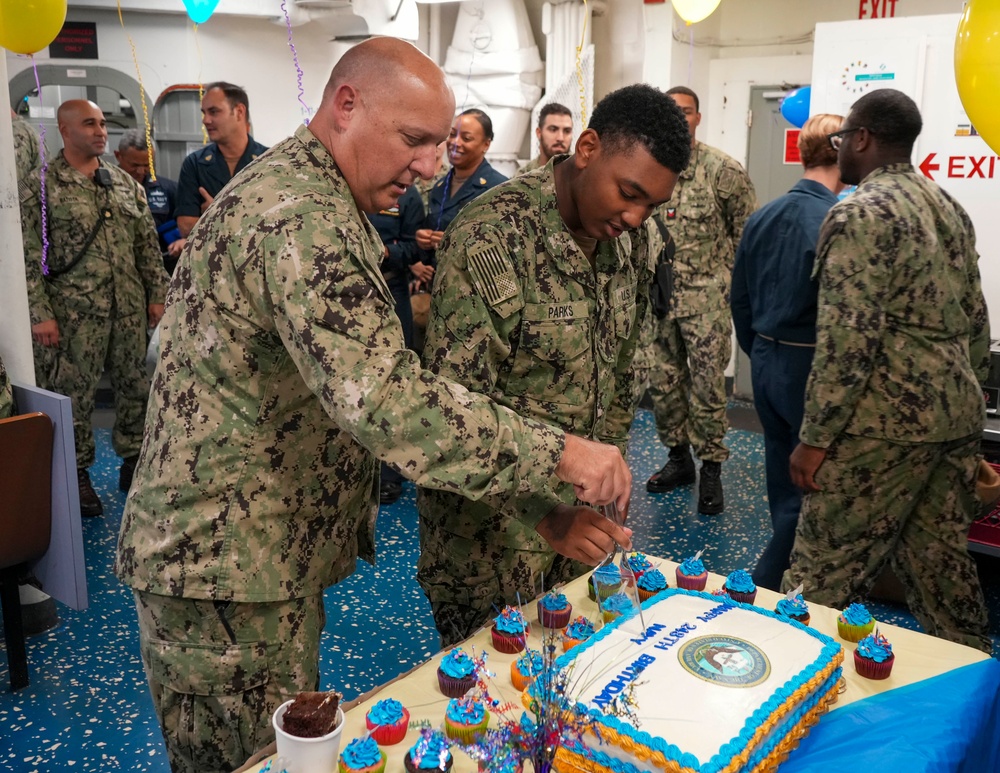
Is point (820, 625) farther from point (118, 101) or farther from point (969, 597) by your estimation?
point (118, 101)

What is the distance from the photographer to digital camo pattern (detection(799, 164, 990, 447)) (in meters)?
2.41

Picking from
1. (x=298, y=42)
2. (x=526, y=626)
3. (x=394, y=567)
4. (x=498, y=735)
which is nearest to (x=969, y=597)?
(x=526, y=626)

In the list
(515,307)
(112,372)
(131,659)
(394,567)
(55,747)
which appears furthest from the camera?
(112,372)

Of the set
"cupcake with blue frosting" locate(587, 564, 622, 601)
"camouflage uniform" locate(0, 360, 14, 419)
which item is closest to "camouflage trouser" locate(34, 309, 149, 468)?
"camouflage uniform" locate(0, 360, 14, 419)

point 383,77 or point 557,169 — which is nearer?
point 383,77

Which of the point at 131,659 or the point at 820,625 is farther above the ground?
the point at 820,625

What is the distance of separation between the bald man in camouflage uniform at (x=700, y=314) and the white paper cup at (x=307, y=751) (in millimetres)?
3401

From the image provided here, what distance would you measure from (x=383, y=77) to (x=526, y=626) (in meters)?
0.98

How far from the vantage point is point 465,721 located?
134 cm

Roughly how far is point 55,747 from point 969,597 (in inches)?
102

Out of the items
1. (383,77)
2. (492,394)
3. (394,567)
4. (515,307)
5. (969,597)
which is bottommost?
(394,567)

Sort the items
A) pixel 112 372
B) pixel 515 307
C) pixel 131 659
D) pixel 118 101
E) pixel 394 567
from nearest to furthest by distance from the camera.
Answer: pixel 515 307
pixel 131 659
pixel 394 567
pixel 112 372
pixel 118 101

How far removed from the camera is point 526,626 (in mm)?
1661

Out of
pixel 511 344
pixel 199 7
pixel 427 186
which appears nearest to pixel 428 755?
pixel 511 344
